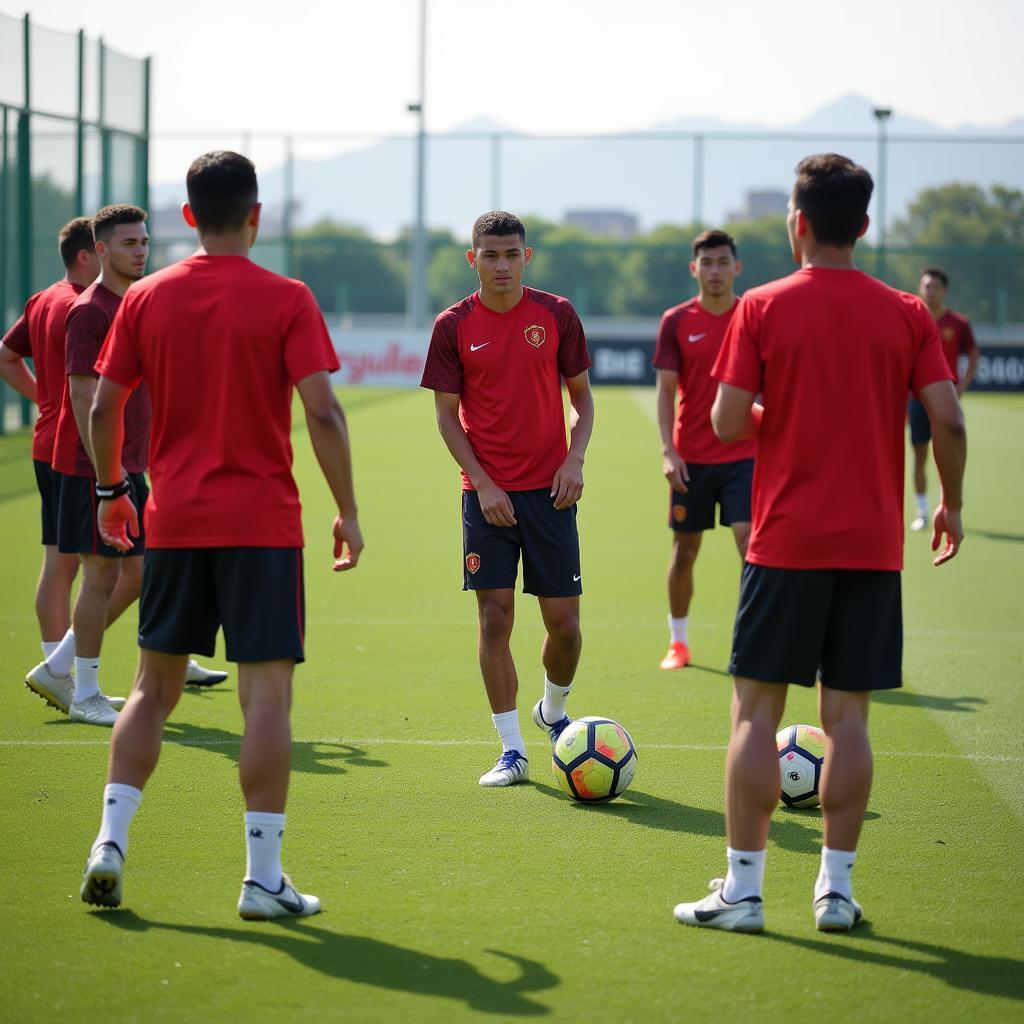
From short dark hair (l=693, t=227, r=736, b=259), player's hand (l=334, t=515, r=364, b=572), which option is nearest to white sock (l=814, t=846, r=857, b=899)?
player's hand (l=334, t=515, r=364, b=572)

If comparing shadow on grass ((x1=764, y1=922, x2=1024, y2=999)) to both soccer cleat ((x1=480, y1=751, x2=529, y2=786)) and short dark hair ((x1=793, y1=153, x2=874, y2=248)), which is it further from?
short dark hair ((x1=793, y1=153, x2=874, y2=248))

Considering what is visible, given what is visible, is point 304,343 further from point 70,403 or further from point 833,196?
point 70,403

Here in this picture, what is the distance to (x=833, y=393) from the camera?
169 inches

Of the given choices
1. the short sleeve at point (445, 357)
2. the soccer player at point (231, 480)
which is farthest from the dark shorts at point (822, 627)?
the short sleeve at point (445, 357)

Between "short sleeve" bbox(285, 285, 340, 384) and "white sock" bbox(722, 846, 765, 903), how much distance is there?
1924mm

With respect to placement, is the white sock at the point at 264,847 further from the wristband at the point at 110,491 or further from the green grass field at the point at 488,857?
the wristband at the point at 110,491

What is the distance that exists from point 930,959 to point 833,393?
1694 mm

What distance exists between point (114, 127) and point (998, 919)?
23.8 meters

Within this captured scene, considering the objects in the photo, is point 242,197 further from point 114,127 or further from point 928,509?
point 114,127

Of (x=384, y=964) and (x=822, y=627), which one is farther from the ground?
(x=822, y=627)

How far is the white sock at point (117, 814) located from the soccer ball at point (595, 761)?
1.93 meters

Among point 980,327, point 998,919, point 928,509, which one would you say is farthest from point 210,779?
point 980,327

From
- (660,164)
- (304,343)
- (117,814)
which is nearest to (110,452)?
(304,343)

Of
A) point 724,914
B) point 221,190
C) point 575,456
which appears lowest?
point 724,914
